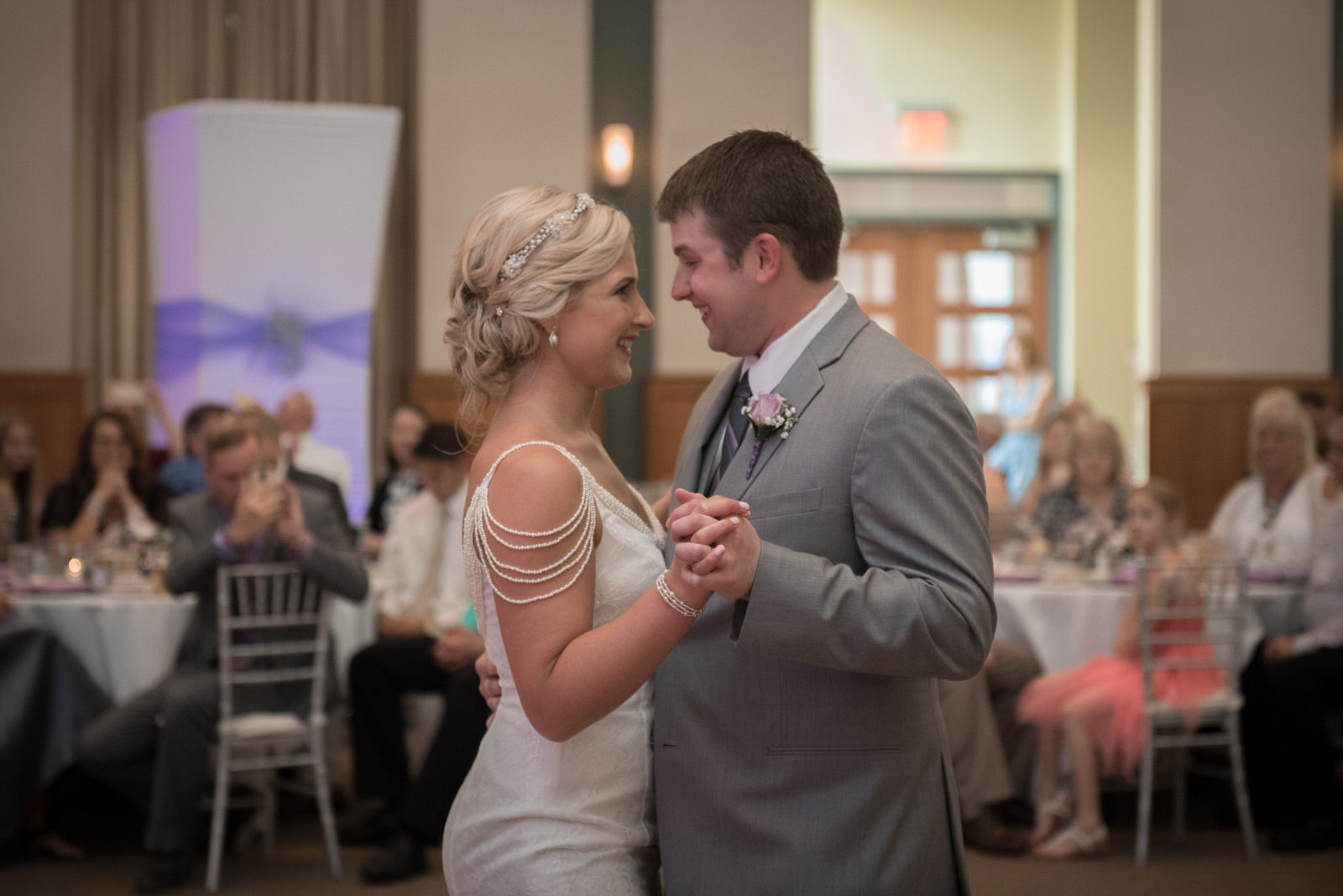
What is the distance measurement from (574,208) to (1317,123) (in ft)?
26.7

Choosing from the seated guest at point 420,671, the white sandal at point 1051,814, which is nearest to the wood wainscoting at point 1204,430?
the white sandal at point 1051,814

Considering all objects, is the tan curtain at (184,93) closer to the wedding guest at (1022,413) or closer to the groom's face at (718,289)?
the wedding guest at (1022,413)

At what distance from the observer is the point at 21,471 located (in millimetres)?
5832

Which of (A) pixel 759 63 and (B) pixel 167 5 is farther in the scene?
(B) pixel 167 5

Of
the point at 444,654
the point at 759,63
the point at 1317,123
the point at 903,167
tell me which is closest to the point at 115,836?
the point at 444,654

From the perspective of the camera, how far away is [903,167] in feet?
39.5

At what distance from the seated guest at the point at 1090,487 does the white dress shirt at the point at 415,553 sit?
2.56 metres

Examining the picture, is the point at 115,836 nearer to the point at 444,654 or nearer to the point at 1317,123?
the point at 444,654

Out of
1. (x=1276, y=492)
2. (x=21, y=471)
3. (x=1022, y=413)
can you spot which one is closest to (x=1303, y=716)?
(x=1276, y=492)

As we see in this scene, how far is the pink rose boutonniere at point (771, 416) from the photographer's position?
63.5 inches

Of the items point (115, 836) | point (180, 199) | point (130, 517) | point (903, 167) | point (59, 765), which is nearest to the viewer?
point (59, 765)

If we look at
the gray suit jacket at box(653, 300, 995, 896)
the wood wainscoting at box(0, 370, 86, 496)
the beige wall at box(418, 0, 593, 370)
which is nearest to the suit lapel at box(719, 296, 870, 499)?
the gray suit jacket at box(653, 300, 995, 896)

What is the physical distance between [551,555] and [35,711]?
3.41 m

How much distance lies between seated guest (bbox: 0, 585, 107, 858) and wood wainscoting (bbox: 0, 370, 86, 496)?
418 centimetres
